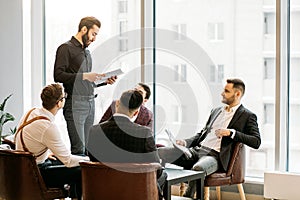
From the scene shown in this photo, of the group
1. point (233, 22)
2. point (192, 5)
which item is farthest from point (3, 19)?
point (233, 22)

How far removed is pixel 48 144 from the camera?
4145 mm

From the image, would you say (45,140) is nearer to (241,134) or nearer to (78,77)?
(78,77)

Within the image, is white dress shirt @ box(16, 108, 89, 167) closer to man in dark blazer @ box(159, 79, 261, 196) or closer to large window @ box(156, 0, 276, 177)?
man in dark blazer @ box(159, 79, 261, 196)

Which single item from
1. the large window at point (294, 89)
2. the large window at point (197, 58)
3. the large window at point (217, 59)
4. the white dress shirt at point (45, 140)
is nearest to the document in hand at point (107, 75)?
the large window at point (197, 58)

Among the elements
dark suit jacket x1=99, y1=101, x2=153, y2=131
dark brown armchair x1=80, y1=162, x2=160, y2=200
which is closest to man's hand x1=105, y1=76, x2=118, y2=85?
dark suit jacket x1=99, y1=101, x2=153, y2=131

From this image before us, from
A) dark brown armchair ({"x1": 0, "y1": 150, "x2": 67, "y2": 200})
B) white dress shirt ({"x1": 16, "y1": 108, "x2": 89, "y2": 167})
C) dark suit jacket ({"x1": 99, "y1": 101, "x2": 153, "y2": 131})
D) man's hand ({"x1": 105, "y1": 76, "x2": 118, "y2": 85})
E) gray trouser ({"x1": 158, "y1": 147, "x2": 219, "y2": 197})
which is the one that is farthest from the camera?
dark suit jacket ({"x1": 99, "y1": 101, "x2": 153, "y2": 131})

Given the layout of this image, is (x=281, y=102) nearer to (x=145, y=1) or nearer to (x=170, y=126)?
(x=170, y=126)

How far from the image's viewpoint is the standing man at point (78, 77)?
538cm

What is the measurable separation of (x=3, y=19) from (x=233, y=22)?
118 inches

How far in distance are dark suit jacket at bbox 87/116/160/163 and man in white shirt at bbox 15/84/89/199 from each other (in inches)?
18.0

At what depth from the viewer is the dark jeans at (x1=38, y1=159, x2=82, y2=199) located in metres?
4.17

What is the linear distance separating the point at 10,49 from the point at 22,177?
311 centimetres

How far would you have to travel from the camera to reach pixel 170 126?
6.20 metres

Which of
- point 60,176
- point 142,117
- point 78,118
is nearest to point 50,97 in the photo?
point 60,176
